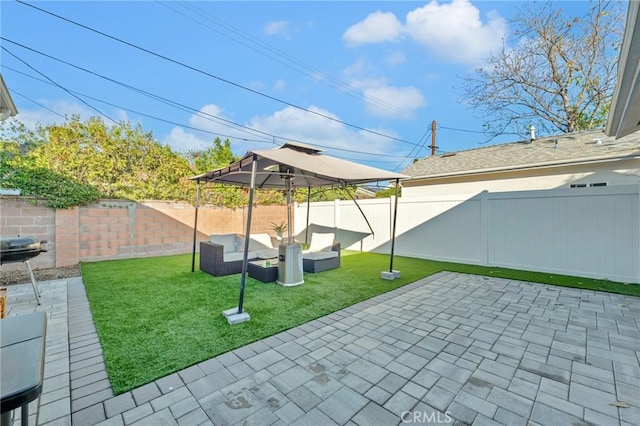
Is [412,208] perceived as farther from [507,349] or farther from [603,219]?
[507,349]

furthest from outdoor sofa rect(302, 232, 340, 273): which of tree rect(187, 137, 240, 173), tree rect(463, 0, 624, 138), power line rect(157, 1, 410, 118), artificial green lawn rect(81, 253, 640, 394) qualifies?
tree rect(463, 0, 624, 138)

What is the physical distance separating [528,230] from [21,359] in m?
8.32

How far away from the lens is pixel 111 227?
8125 mm

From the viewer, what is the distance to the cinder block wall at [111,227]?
6781 mm

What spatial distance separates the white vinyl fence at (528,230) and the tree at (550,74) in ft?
32.3

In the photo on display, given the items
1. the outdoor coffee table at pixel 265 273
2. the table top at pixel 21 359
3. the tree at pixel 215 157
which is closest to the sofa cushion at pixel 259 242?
the outdoor coffee table at pixel 265 273

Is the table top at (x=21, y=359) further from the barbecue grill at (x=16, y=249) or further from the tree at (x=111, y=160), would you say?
the tree at (x=111, y=160)

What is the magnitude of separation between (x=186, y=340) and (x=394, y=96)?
19.1 m

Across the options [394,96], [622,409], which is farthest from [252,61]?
[622,409]

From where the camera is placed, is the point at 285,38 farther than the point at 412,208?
Yes

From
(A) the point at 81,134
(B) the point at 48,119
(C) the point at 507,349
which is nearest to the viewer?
(C) the point at 507,349

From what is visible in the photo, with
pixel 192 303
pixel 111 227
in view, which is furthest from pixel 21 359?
pixel 111 227

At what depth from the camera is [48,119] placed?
7379mm

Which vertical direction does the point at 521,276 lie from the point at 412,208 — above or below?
below
